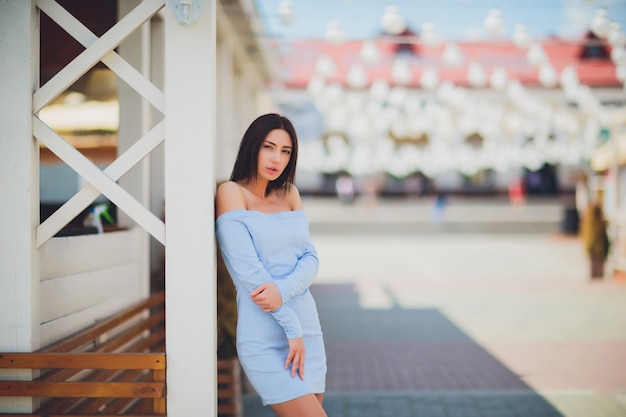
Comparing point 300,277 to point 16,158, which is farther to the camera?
point 16,158

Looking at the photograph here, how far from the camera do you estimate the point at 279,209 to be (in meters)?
2.81

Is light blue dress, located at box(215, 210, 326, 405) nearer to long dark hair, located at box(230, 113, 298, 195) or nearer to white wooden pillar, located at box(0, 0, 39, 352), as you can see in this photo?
long dark hair, located at box(230, 113, 298, 195)

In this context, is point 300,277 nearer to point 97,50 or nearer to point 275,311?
point 275,311

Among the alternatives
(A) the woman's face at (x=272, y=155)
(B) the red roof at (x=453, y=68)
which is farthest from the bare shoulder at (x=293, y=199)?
(B) the red roof at (x=453, y=68)

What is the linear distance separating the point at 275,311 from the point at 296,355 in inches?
7.9

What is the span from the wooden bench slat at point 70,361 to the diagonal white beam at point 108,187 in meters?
0.55

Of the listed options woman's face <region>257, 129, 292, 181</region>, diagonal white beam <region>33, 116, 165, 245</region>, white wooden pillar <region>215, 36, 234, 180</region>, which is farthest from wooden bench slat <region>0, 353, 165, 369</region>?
white wooden pillar <region>215, 36, 234, 180</region>

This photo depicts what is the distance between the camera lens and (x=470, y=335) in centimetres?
774

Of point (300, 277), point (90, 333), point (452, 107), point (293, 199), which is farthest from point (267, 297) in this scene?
point (452, 107)

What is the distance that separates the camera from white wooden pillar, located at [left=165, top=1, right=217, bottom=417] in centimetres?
Answer: 273

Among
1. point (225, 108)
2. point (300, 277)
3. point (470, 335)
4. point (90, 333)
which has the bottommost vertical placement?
point (470, 335)

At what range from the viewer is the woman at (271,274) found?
2.57m

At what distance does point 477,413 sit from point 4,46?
13.1ft

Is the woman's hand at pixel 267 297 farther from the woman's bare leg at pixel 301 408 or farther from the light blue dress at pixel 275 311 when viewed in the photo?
the woman's bare leg at pixel 301 408
